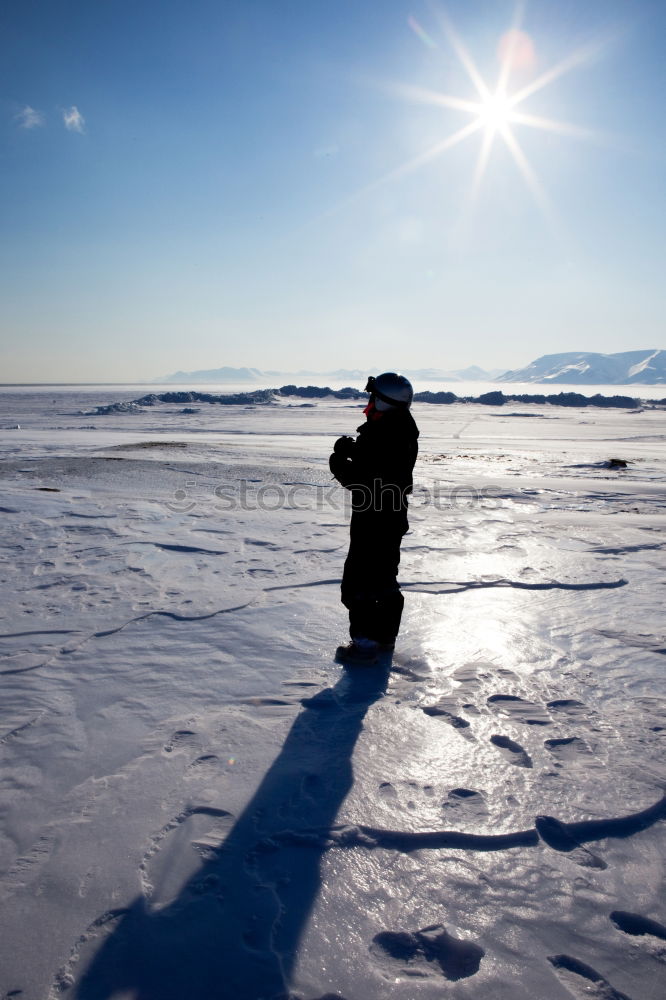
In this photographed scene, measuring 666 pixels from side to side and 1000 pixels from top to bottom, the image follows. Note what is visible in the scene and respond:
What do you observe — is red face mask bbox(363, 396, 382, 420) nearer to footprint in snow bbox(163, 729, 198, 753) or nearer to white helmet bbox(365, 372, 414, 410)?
white helmet bbox(365, 372, 414, 410)

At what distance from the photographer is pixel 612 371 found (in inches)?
5384

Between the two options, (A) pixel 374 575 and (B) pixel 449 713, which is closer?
(B) pixel 449 713

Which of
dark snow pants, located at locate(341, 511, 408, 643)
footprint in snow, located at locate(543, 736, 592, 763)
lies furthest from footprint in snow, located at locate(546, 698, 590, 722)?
dark snow pants, located at locate(341, 511, 408, 643)

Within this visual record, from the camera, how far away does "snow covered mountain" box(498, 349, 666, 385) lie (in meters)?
126

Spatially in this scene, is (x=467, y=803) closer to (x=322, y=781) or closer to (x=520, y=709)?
(x=322, y=781)

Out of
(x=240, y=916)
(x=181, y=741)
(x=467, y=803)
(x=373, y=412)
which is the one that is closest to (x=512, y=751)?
(x=467, y=803)

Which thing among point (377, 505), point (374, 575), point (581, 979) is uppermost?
point (377, 505)

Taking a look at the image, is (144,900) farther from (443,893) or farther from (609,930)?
(609,930)

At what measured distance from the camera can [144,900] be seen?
1.46m

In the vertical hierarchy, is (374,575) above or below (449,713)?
above

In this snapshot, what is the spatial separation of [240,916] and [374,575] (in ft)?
5.31

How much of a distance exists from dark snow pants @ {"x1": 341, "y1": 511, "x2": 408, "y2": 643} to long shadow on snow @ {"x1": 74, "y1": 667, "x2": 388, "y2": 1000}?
3.00ft

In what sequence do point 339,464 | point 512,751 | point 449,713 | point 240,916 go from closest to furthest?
point 240,916 → point 512,751 → point 449,713 → point 339,464

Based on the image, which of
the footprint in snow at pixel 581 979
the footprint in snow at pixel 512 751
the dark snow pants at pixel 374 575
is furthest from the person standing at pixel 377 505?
the footprint in snow at pixel 581 979
